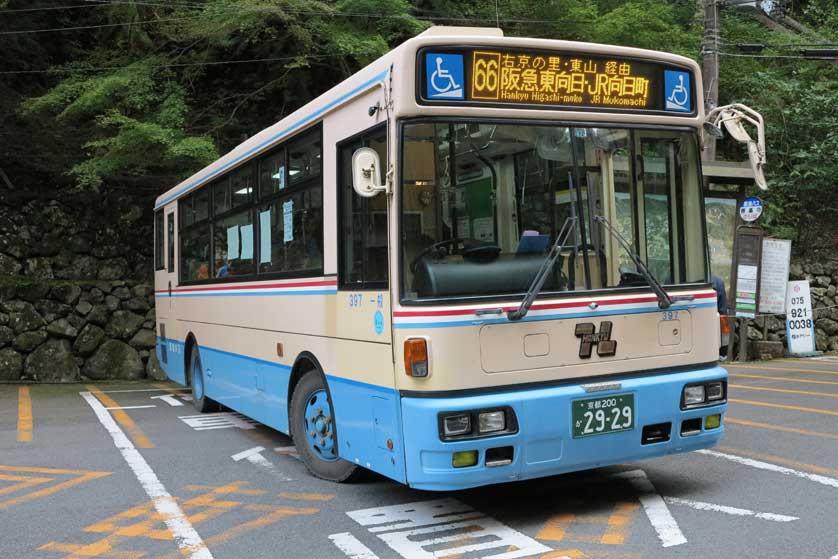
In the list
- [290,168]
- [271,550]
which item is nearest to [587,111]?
[290,168]

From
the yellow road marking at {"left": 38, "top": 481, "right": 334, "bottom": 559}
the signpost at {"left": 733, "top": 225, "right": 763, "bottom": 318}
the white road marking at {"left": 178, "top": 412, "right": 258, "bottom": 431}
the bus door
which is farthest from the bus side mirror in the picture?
the signpost at {"left": 733, "top": 225, "right": 763, "bottom": 318}

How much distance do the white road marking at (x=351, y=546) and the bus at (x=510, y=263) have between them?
0.46m

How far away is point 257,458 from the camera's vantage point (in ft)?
25.6

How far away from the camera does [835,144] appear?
18656 mm

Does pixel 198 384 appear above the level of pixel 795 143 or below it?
below

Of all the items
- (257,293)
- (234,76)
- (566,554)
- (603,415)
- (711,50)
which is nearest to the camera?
(566,554)

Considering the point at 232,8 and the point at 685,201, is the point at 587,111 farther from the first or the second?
the point at 232,8

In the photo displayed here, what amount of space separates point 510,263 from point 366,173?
3.38ft

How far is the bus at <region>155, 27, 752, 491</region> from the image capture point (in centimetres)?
503

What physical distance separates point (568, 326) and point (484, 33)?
1.94m

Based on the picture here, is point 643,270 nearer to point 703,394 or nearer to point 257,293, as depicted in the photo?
point 703,394

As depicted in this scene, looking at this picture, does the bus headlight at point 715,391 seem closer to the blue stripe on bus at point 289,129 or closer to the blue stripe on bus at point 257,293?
the blue stripe on bus at point 257,293

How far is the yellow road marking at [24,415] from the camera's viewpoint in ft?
30.9

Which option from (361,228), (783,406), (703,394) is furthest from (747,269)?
(361,228)
